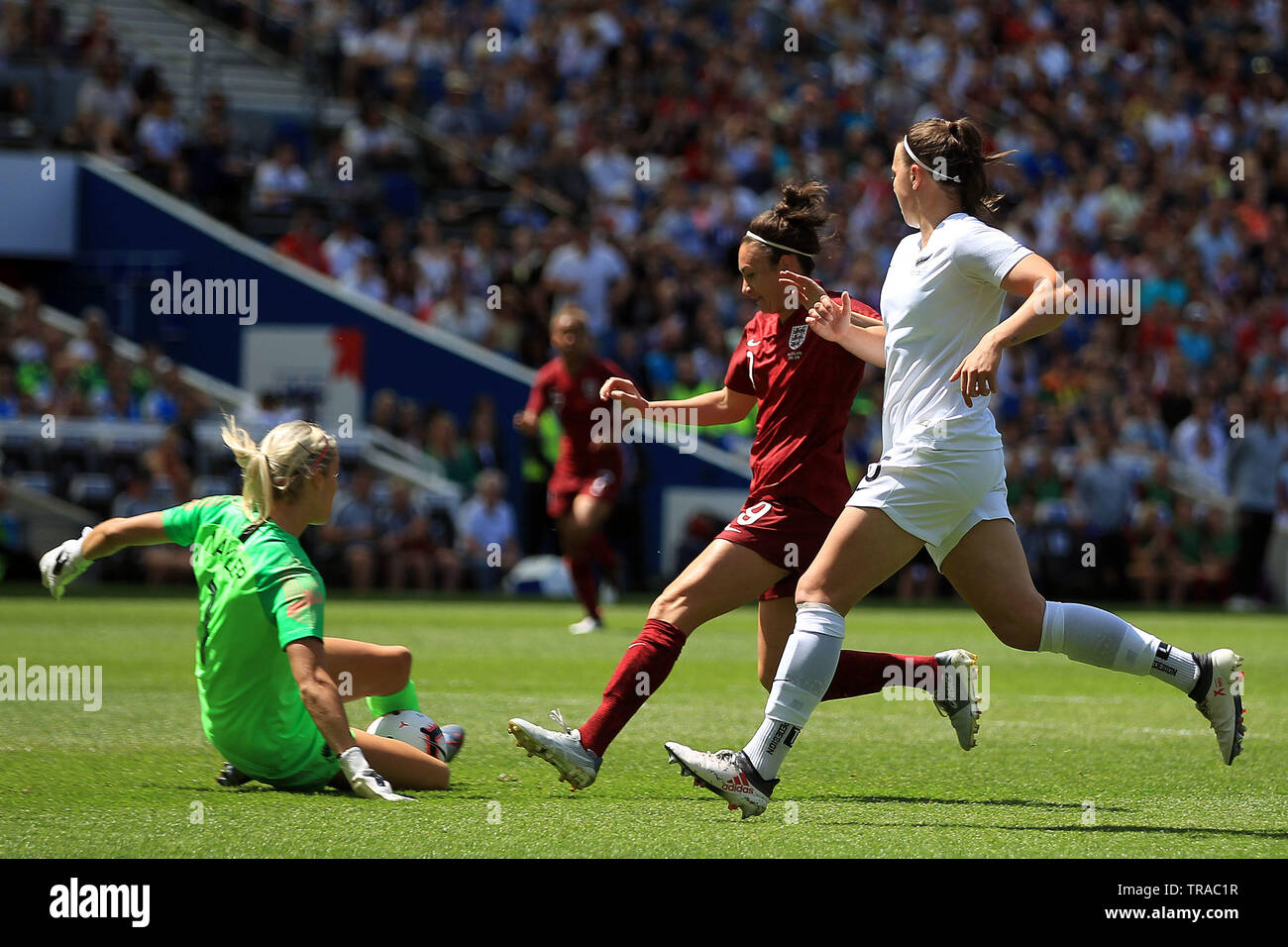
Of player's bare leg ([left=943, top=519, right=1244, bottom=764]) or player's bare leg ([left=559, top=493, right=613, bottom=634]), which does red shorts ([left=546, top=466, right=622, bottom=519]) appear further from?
player's bare leg ([left=943, top=519, right=1244, bottom=764])

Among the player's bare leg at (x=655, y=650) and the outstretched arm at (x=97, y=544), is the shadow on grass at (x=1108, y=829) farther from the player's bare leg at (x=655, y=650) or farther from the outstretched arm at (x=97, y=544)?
the outstretched arm at (x=97, y=544)

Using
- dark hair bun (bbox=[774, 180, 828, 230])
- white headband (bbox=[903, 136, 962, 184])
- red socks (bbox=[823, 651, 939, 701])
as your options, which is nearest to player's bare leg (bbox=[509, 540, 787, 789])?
red socks (bbox=[823, 651, 939, 701])

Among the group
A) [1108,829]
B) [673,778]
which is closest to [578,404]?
[673,778]

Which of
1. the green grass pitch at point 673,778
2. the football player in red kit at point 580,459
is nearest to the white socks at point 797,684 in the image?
the green grass pitch at point 673,778

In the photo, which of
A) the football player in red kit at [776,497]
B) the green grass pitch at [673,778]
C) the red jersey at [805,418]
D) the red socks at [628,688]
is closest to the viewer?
the green grass pitch at [673,778]

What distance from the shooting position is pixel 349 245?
22172 millimetres

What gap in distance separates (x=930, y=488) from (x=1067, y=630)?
81cm

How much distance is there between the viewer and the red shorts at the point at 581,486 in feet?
49.2

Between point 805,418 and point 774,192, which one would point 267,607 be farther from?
point 774,192

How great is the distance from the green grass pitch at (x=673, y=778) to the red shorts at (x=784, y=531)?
0.88 m

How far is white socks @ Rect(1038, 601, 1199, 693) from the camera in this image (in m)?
6.09
